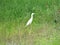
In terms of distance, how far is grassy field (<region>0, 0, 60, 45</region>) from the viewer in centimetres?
648

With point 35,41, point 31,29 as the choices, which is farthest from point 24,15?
point 35,41

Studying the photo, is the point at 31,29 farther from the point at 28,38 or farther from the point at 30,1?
the point at 30,1

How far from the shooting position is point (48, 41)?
20.7 feet

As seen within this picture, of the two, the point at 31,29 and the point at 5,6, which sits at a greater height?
the point at 5,6

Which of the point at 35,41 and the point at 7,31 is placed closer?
the point at 35,41

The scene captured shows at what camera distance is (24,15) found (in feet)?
24.7

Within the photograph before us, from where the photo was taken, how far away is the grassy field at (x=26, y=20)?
6.48 meters

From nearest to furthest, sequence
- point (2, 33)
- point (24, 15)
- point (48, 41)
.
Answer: point (48, 41)
point (2, 33)
point (24, 15)

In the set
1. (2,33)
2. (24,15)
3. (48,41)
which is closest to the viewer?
(48,41)

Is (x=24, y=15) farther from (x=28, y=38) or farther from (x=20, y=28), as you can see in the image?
(x=28, y=38)

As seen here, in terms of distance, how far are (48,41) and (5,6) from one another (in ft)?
6.88

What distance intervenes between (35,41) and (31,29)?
0.58 m

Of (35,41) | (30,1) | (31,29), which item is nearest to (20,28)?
(31,29)

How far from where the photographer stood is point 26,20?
736cm
